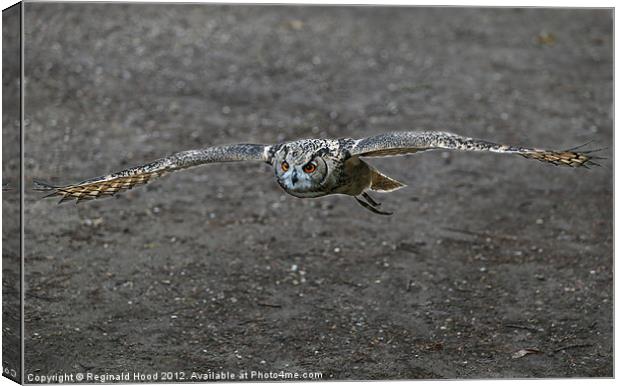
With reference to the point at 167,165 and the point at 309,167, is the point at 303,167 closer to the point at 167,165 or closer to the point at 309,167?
the point at 309,167

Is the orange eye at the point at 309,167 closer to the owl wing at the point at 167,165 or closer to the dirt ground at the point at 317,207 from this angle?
the owl wing at the point at 167,165

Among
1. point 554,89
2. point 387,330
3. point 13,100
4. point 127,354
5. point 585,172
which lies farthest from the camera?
point 554,89

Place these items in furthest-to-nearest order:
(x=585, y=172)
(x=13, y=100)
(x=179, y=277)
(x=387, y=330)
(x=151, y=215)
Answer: (x=585, y=172) < (x=151, y=215) < (x=179, y=277) < (x=387, y=330) < (x=13, y=100)

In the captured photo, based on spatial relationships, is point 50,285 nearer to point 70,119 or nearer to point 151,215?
point 151,215

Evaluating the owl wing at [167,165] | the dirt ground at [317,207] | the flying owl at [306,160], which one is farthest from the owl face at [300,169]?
the dirt ground at [317,207]

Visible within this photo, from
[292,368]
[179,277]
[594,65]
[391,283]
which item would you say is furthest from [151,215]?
[594,65]

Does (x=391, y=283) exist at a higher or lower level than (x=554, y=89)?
lower

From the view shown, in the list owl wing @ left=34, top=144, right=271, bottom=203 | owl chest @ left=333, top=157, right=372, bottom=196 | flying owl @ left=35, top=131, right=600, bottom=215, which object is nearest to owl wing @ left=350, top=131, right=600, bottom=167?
flying owl @ left=35, top=131, right=600, bottom=215

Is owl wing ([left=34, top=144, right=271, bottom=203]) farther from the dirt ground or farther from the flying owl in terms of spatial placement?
the dirt ground
